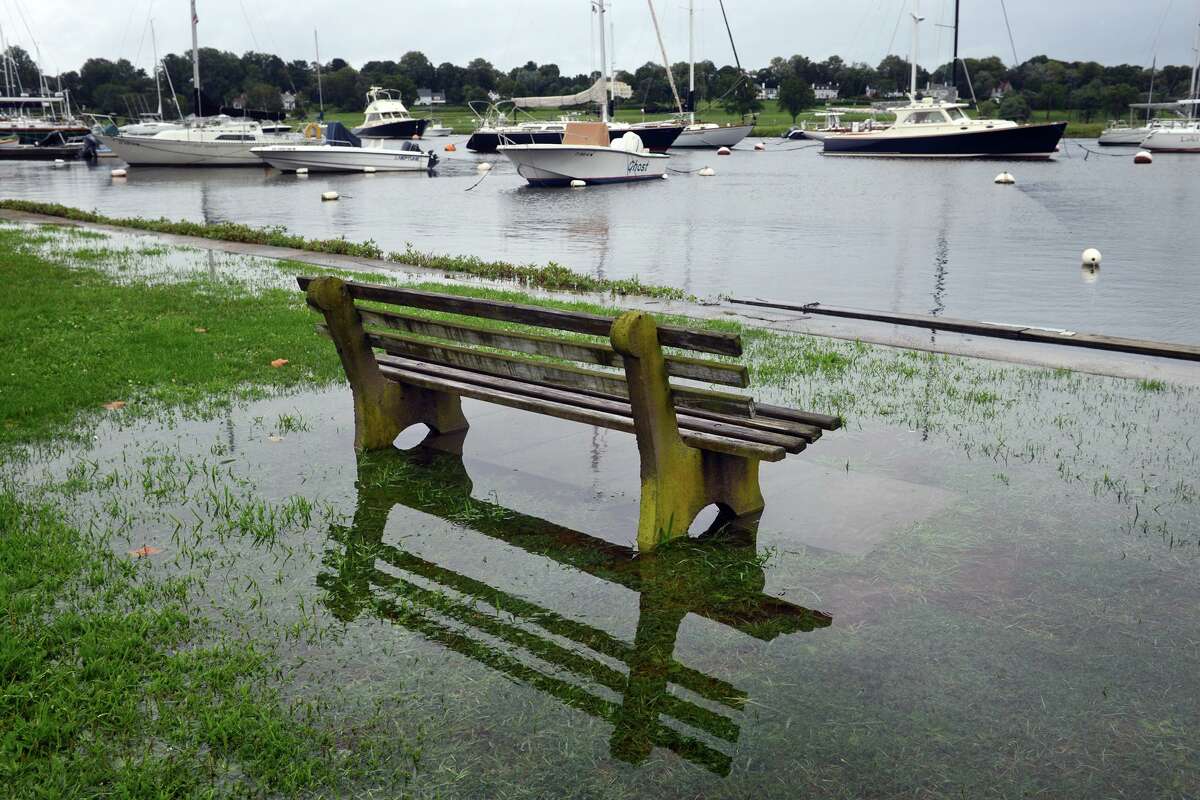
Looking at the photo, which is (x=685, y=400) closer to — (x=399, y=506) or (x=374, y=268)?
(x=399, y=506)

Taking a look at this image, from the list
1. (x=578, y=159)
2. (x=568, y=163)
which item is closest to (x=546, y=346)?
(x=578, y=159)

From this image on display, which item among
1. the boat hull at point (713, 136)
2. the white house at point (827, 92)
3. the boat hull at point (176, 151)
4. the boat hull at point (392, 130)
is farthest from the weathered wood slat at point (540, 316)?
the white house at point (827, 92)

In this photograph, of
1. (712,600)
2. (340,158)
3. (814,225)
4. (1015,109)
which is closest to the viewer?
(712,600)

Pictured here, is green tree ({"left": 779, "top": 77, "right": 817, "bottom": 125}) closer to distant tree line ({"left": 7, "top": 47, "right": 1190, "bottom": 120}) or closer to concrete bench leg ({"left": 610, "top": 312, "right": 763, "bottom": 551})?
distant tree line ({"left": 7, "top": 47, "right": 1190, "bottom": 120})

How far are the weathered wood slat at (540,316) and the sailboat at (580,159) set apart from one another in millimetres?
40512

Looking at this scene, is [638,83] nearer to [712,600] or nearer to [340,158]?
[340,158]

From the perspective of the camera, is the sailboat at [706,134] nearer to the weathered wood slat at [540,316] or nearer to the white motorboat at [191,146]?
the white motorboat at [191,146]

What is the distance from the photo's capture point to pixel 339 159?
59562 mm

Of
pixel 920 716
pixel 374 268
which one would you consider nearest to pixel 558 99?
pixel 374 268

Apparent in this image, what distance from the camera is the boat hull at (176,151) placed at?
62.9 metres

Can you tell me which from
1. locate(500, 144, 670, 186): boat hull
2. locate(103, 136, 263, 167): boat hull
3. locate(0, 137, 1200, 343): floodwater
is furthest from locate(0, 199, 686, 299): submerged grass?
locate(103, 136, 263, 167): boat hull

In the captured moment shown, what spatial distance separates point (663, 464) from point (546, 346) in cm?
75

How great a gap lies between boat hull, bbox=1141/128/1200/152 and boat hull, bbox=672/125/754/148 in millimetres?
30970

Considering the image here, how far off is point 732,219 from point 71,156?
59.6 m
